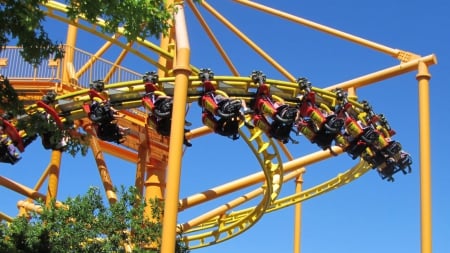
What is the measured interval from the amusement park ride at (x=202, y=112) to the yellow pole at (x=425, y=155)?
0.07 feet

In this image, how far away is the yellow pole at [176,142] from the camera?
7906 millimetres

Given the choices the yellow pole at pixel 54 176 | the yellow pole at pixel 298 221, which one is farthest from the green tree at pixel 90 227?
the yellow pole at pixel 298 221

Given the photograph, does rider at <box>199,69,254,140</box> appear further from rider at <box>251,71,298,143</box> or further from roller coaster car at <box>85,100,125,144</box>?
roller coaster car at <box>85,100,125,144</box>

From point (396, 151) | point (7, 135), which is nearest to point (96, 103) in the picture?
point (7, 135)

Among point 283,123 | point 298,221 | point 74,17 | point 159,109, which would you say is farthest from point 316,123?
point 74,17

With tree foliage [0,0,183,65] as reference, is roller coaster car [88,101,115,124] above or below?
above

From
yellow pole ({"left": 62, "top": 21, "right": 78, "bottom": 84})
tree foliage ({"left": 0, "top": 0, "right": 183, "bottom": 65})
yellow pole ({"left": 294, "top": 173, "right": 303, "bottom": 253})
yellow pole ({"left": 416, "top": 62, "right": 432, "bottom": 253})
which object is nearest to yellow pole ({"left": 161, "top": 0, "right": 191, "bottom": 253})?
tree foliage ({"left": 0, "top": 0, "right": 183, "bottom": 65})

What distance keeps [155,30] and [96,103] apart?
511cm

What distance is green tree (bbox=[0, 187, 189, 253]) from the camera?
994 cm

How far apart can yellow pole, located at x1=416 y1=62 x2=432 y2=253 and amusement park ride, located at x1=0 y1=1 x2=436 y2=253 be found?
0.07 feet

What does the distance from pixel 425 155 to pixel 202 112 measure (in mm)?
3180

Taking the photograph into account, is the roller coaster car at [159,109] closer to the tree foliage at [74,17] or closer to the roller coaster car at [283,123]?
the roller coaster car at [283,123]

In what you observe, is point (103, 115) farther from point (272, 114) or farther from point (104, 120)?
point (272, 114)

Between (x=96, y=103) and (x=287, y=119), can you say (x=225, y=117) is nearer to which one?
(x=287, y=119)
